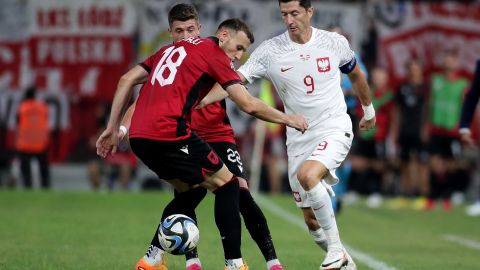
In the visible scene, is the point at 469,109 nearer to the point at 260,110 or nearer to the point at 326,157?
the point at 326,157

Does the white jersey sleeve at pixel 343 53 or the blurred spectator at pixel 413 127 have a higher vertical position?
the white jersey sleeve at pixel 343 53

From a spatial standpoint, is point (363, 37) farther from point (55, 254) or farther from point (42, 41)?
point (55, 254)

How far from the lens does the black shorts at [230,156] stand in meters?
9.96

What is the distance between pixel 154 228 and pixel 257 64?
18.2 ft

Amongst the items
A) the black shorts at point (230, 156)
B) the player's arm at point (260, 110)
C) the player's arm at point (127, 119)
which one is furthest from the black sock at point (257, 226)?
the player's arm at point (260, 110)

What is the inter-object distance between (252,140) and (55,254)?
45.5ft

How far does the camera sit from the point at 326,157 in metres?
9.80

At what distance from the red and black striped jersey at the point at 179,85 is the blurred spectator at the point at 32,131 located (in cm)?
1458

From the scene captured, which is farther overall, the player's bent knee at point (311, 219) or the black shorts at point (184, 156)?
the player's bent knee at point (311, 219)

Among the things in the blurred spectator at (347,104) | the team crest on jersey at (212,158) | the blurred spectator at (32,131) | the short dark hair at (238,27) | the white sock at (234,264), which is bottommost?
the blurred spectator at (32,131)

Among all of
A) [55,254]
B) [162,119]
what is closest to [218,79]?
[162,119]

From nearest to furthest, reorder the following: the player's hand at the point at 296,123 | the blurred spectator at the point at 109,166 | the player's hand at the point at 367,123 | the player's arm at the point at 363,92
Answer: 1. the player's hand at the point at 296,123
2. the player's arm at the point at 363,92
3. the player's hand at the point at 367,123
4. the blurred spectator at the point at 109,166

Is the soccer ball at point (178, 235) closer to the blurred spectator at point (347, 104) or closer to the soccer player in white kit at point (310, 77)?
the soccer player in white kit at point (310, 77)

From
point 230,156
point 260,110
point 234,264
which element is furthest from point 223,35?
point 234,264
